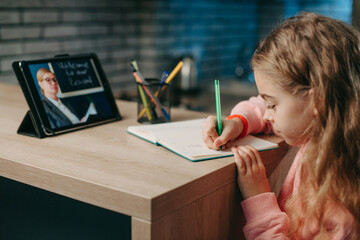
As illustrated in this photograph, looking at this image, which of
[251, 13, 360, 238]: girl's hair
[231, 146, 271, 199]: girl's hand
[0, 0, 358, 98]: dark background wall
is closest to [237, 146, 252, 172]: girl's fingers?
[231, 146, 271, 199]: girl's hand

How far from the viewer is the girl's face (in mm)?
825

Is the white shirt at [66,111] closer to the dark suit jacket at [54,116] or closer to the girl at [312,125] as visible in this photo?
the dark suit jacket at [54,116]

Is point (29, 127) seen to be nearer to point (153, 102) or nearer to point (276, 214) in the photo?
point (153, 102)

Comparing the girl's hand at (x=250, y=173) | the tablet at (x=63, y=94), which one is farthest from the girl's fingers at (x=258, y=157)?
the tablet at (x=63, y=94)

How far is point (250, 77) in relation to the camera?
10.8 feet

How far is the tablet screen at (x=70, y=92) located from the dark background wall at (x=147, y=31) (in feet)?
3.86

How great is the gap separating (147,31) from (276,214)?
7.64 feet

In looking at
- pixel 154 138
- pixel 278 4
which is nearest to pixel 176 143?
pixel 154 138

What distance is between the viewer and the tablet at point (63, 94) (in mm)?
1001

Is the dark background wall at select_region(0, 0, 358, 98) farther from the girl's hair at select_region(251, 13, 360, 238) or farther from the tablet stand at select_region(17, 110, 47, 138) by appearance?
the girl's hair at select_region(251, 13, 360, 238)

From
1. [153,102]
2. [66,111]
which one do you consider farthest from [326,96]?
[66,111]

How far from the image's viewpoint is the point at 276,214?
34.1 inches

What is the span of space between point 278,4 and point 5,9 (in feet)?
6.84

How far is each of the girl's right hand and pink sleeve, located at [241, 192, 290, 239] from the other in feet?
0.43
